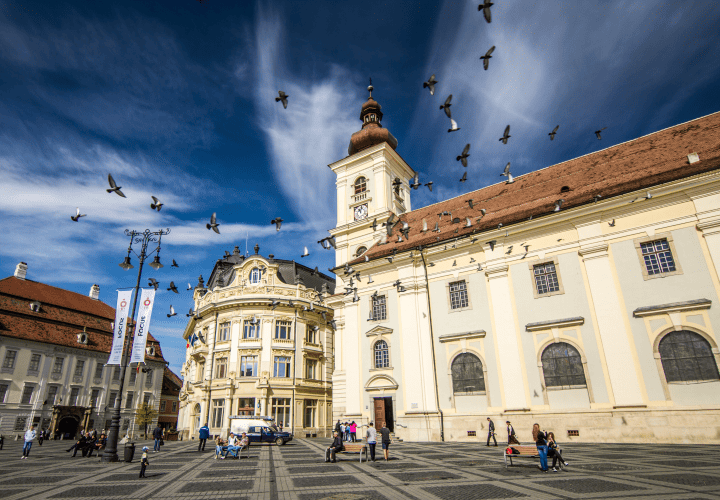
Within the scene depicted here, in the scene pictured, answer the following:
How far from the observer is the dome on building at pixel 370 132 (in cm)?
3850

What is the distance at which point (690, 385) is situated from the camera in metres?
17.5

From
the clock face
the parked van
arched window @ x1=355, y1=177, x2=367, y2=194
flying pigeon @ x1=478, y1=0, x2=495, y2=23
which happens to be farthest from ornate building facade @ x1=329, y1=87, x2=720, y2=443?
flying pigeon @ x1=478, y1=0, x2=495, y2=23

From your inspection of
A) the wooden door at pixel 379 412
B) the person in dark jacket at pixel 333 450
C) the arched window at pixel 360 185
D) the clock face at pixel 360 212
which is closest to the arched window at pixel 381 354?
the wooden door at pixel 379 412

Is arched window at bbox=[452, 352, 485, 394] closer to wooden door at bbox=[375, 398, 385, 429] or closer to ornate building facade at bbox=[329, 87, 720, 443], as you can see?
ornate building facade at bbox=[329, 87, 720, 443]

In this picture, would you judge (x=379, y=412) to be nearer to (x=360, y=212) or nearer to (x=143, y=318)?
(x=143, y=318)

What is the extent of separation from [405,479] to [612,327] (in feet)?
47.6

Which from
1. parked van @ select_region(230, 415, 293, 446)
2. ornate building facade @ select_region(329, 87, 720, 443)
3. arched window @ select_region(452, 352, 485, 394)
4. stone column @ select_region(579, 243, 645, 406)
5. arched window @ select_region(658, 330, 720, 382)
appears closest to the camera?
arched window @ select_region(658, 330, 720, 382)

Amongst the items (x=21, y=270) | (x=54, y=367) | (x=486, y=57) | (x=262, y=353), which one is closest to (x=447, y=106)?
(x=486, y=57)

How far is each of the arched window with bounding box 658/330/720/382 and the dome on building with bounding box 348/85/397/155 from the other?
2697 centimetres

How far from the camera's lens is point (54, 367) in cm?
4231

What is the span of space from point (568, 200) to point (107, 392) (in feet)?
169

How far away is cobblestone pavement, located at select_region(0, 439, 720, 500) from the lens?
8.62 metres

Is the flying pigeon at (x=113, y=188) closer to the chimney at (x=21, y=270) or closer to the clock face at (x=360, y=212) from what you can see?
the clock face at (x=360, y=212)

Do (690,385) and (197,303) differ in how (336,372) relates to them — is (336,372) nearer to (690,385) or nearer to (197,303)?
(690,385)
